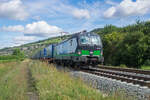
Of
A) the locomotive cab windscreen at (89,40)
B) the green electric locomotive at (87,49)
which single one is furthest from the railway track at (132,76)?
the locomotive cab windscreen at (89,40)

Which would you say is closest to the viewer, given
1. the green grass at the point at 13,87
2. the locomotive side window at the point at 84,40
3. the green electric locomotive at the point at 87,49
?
the green grass at the point at 13,87

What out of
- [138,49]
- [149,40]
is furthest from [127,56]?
[149,40]

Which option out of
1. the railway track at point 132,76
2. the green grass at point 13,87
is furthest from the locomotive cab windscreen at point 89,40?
the green grass at point 13,87

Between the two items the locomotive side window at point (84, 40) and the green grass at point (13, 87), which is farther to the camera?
the locomotive side window at point (84, 40)

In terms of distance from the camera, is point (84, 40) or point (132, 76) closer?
point (132, 76)

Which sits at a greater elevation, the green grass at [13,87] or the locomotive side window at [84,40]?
the locomotive side window at [84,40]

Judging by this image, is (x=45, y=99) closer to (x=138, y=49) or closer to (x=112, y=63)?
(x=138, y=49)

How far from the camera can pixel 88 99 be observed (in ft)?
16.3

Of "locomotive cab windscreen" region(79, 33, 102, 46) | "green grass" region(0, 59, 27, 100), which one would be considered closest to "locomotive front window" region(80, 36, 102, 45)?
"locomotive cab windscreen" region(79, 33, 102, 46)

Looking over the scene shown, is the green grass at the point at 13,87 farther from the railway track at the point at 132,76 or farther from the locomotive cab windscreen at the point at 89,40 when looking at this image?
the locomotive cab windscreen at the point at 89,40

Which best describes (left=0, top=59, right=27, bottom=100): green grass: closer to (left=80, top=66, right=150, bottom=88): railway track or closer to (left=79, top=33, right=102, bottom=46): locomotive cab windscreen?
(left=80, top=66, right=150, bottom=88): railway track

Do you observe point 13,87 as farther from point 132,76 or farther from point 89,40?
point 89,40

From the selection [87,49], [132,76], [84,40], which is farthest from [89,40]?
[132,76]

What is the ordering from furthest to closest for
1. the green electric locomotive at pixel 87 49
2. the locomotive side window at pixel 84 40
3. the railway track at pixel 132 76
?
the locomotive side window at pixel 84 40
the green electric locomotive at pixel 87 49
the railway track at pixel 132 76
